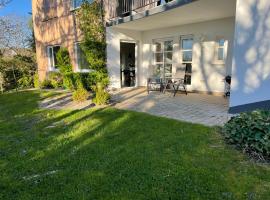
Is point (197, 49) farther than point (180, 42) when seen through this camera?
No

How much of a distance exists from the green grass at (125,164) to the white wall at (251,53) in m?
1.64

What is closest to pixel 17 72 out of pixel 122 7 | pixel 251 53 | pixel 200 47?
pixel 122 7

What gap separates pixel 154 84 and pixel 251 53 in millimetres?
4824

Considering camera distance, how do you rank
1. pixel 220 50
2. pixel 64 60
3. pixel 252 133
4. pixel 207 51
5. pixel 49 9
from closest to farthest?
pixel 252 133, pixel 220 50, pixel 207 51, pixel 64 60, pixel 49 9

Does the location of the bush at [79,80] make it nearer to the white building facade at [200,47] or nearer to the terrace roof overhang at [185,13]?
the white building facade at [200,47]

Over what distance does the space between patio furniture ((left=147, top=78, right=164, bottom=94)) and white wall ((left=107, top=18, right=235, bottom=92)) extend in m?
0.94

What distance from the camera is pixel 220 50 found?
8133 mm

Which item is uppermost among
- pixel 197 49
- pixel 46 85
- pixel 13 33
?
pixel 13 33

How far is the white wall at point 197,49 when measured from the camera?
26.2ft

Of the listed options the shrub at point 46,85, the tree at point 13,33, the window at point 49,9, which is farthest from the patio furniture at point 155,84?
the tree at point 13,33

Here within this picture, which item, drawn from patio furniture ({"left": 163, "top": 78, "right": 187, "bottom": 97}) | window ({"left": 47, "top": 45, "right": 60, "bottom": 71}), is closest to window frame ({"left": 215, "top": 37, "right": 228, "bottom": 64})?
patio furniture ({"left": 163, "top": 78, "right": 187, "bottom": 97})

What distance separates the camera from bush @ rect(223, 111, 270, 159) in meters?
3.20

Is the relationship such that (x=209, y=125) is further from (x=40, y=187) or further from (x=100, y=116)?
(x=40, y=187)

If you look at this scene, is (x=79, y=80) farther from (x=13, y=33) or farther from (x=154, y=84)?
(x=13, y=33)
